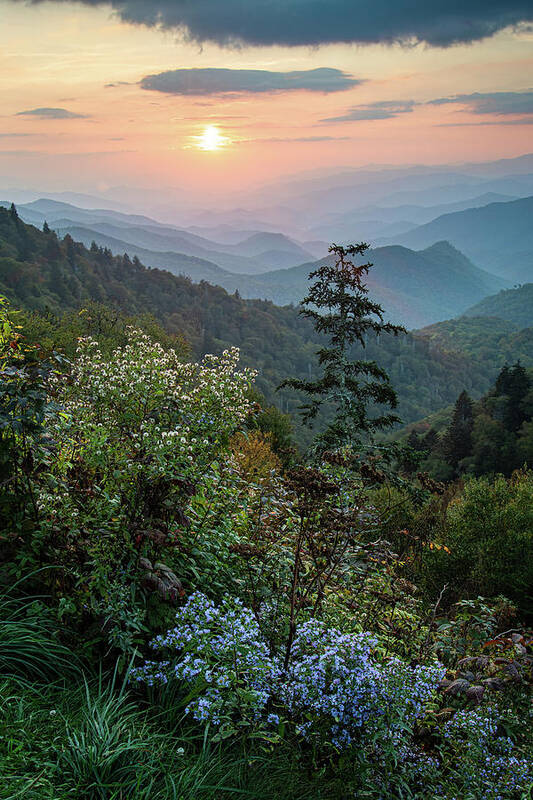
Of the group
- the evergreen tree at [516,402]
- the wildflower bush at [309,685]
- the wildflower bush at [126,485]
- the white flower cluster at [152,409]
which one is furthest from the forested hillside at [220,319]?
the wildflower bush at [309,685]

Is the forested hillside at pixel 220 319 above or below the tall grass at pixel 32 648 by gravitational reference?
below

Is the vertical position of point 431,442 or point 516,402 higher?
point 516,402

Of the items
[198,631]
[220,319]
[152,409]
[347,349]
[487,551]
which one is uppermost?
[152,409]

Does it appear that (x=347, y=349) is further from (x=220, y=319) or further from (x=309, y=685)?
(x=220, y=319)

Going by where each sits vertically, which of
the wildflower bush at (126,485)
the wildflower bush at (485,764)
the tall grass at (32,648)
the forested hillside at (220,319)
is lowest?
the forested hillside at (220,319)

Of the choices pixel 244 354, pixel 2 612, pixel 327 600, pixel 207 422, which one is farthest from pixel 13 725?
pixel 244 354

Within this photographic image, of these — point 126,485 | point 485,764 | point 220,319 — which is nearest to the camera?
point 485,764

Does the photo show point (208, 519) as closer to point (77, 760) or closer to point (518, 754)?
point (77, 760)

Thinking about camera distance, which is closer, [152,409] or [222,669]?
[222,669]

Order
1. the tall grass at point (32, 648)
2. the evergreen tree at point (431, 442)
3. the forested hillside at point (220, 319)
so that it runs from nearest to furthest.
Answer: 1. the tall grass at point (32, 648)
2. the evergreen tree at point (431, 442)
3. the forested hillside at point (220, 319)

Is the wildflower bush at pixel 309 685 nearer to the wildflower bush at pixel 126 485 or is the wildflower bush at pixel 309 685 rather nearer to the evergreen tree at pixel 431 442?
the wildflower bush at pixel 126 485

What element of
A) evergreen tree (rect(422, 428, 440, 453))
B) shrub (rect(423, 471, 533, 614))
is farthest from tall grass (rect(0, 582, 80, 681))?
evergreen tree (rect(422, 428, 440, 453))

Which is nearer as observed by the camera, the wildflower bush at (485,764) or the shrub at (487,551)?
the wildflower bush at (485,764)

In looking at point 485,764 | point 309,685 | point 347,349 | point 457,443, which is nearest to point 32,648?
point 309,685
